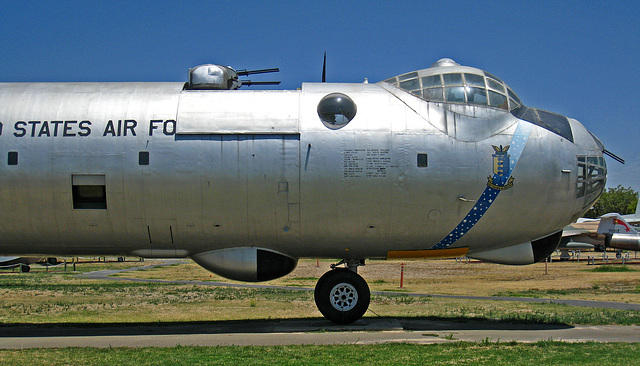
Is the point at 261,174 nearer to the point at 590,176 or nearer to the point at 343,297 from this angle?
the point at 343,297

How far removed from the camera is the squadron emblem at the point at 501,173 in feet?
41.6

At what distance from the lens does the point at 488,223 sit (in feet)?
42.5

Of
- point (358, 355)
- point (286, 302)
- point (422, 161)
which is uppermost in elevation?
point (422, 161)

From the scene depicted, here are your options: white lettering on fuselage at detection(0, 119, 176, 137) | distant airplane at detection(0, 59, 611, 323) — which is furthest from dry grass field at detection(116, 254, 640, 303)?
white lettering on fuselage at detection(0, 119, 176, 137)

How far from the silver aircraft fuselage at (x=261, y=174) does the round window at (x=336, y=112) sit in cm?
11

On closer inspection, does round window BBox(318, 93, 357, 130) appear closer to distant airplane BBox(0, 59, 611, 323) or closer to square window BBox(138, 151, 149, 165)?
distant airplane BBox(0, 59, 611, 323)

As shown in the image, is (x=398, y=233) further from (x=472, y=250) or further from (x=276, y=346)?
(x=276, y=346)

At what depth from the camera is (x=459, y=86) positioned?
13.5 meters

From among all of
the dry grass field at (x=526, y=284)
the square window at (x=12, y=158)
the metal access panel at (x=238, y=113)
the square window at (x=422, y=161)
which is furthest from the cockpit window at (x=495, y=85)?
the dry grass field at (x=526, y=284)

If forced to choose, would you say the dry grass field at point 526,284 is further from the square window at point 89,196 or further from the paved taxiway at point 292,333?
the square window at point 89,196

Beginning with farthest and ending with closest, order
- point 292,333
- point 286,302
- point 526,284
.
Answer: point 526,284 < point 286,302 < point 292,333

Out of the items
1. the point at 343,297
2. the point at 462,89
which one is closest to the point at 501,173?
the point at 462,89

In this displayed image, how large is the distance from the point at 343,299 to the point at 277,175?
131 inches

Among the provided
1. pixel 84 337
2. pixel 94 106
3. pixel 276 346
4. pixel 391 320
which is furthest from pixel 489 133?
pixel 84 337
